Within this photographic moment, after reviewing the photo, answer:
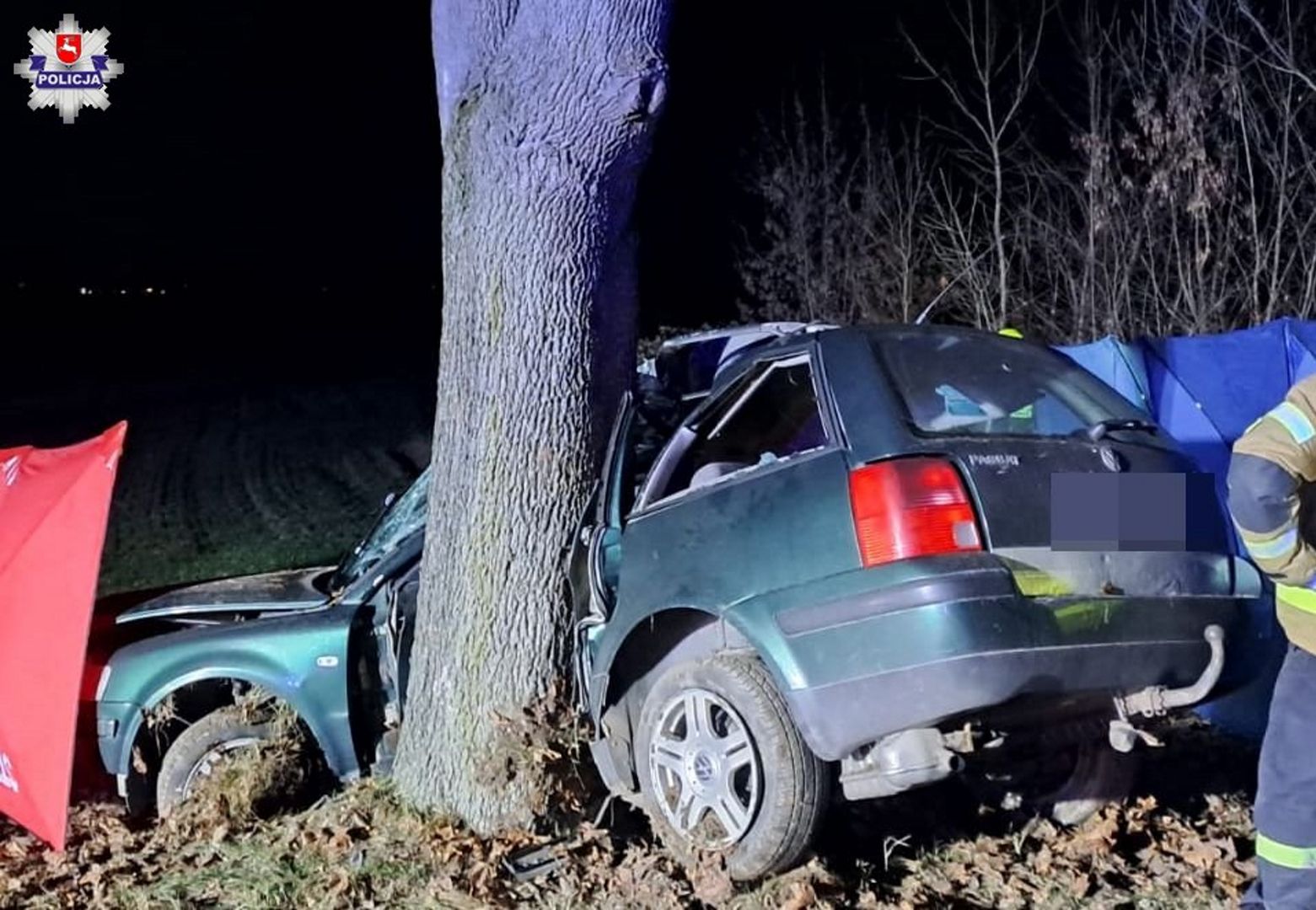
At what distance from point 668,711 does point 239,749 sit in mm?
2048

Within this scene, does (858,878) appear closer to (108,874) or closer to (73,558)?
(108,874)

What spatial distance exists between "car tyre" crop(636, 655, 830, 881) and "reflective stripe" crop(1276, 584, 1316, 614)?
4.45 ft

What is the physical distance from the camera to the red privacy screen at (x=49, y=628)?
15.5 ft

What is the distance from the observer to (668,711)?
165 inches

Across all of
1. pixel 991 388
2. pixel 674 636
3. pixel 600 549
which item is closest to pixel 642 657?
pixel 674 636

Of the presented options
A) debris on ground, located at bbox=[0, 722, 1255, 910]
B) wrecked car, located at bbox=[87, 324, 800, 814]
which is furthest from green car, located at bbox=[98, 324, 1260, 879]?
wrecked car, located at bbox=[87, 324, 800, 814]

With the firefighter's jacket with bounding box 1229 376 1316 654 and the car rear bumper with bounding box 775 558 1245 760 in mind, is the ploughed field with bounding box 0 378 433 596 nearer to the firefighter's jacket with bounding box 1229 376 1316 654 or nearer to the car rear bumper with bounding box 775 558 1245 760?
the car rear bumper with bounding box 775 558 1245 760

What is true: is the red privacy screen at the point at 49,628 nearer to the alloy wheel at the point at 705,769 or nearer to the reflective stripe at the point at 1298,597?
the alloy wheel at the point at 705,769

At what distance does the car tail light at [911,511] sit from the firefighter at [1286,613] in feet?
2.31

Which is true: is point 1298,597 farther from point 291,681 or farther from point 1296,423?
point 291,681

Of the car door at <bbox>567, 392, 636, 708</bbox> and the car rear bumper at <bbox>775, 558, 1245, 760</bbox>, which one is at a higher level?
the car door at <bbox>567, 392, 636, 708</bbox>

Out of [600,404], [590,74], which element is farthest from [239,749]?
[590,74]

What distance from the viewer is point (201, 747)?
530cm

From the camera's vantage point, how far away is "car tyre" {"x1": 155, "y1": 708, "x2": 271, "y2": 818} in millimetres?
5289
